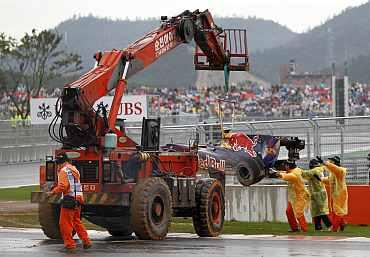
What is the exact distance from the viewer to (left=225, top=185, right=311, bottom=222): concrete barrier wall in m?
24.6

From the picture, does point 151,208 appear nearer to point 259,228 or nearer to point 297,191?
point 297,191

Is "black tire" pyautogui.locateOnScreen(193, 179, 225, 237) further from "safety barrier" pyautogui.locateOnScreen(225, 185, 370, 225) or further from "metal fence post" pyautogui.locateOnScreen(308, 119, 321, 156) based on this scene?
"metal fence post" pyautogui.locateOnScreen(308, 119, 321, 156)

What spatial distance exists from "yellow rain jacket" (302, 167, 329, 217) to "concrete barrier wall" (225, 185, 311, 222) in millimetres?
2315

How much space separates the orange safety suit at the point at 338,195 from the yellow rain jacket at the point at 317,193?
0.63 feet

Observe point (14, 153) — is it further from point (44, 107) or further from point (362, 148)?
point (362, 148)

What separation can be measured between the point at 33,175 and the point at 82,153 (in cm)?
2022

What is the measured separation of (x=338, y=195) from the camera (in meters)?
21.9

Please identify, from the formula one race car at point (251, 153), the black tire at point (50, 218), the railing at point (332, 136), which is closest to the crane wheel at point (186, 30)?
the formula one race car at point (251, 153)

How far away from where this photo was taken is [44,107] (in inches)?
1555

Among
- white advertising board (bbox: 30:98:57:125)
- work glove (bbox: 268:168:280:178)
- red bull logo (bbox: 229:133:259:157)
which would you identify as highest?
white advertising board (bbox: 30:98:57:125)

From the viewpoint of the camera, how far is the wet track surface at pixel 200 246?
15.8m

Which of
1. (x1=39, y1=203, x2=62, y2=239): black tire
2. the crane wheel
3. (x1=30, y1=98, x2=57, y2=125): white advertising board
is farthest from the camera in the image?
(x1=30, y1=98, x2=57, y2=125): white advertising board

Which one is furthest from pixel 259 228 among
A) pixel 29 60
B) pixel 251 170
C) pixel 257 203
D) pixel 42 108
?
pixel 29 60

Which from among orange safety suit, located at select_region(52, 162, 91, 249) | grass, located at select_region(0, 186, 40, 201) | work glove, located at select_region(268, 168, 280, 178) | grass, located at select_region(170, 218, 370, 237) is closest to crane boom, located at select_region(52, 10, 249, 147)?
orange safety suit, located at select_region(52, 162, 91, 249)
